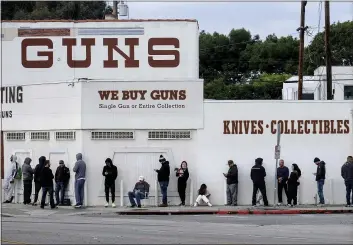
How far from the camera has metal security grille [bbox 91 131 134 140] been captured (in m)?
29.1

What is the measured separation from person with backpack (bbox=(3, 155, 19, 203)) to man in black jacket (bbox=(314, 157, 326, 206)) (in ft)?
37.4

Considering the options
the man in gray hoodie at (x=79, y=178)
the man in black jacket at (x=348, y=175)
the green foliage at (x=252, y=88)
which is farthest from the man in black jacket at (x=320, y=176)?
the green foliage at (x=252, y=88)

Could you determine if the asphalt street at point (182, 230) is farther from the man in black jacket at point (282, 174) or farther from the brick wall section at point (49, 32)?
the brick wall section at point (49, 32)

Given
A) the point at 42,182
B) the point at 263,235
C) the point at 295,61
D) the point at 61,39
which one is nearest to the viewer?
the point at 263,235

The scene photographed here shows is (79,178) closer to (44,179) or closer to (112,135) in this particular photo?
(44,179)

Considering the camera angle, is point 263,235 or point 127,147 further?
point 127,147

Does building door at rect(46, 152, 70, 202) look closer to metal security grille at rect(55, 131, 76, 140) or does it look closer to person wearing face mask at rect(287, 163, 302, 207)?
metal security grille at rect(55, 131, 76, 140)

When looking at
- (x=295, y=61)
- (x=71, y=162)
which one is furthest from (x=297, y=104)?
(x=295, y=61)

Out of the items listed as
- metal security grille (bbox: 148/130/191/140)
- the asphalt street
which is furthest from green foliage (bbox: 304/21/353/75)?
the asphalt street

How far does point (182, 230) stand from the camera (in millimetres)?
18734

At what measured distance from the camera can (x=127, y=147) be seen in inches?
1144

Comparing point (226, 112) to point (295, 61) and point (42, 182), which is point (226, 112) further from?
point (295, 61)

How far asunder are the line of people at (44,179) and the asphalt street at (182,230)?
341cm

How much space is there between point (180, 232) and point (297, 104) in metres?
12.3
